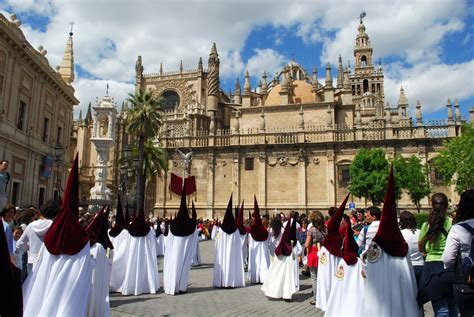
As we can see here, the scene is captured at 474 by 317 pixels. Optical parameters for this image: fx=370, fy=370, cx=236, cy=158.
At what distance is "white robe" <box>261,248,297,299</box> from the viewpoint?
8211mm

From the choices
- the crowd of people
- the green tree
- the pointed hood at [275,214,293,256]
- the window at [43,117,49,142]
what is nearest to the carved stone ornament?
the window at [43,117,49,142]

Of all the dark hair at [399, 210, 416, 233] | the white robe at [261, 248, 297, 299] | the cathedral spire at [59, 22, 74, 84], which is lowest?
the white robe at [261, 248, 297, 299]

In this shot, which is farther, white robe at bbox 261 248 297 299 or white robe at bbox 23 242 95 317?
white robe at bbox 261 248 297 299

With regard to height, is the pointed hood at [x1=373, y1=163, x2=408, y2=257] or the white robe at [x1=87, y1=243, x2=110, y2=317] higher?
the pointed hood at [x1=373, y1=163, x2=408, y2=257]

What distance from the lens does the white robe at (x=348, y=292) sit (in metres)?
5.74

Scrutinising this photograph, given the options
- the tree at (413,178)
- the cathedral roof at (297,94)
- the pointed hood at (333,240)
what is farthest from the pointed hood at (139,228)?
the cathedral roof at (297,94)

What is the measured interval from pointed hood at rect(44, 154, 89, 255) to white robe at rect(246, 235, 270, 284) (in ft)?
21.6

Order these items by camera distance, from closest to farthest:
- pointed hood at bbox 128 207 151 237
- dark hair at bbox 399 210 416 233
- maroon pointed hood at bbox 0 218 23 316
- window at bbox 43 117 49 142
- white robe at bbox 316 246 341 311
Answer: maroon pointed hood at bbox 0 218 23 316 < dark hair at bbox 399 210 416 233 < white robe at bbox 316 246 341 311 < pointed hood at bbox 128 207 151 237 < window at bbox 43 117 49 142

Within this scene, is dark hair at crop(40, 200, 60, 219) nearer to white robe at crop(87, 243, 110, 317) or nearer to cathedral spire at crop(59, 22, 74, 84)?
white robe at crop(87, 243, 110, 317)

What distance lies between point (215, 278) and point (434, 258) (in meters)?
6.51

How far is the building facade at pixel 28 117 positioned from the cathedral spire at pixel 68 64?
15.8ft

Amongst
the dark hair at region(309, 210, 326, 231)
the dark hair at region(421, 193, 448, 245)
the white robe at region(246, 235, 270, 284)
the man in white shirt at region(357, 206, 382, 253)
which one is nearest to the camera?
the dark hair at region(421, 193, 448, 245)

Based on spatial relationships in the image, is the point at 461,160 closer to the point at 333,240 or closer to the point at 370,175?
the point at 370,175

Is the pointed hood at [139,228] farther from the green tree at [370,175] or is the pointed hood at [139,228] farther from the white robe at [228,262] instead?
the green tree at [370,175]
